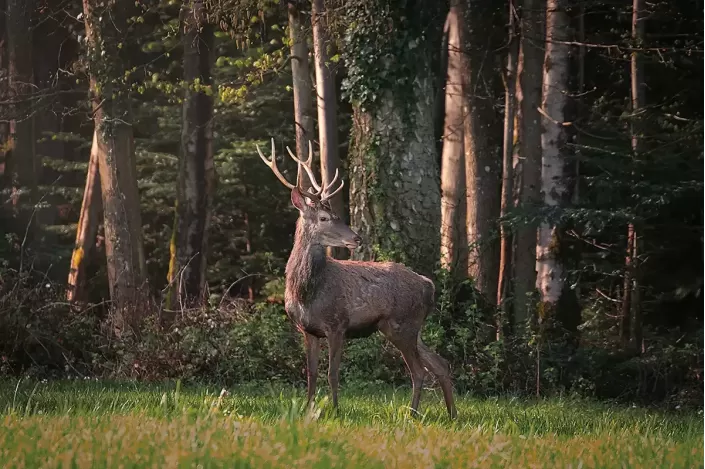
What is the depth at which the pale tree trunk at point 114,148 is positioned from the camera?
63.8 ft

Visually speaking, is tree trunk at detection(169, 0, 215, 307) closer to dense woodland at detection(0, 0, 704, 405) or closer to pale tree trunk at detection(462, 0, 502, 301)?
dense woodland at detection(0, 0, 704, 405)

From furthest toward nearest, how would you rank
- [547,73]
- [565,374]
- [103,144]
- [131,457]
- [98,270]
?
1. [98,270]
2. [103,144]
3. [547,73]
4. [565,374]
5. [131,457]

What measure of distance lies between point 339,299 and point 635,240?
29.7ft

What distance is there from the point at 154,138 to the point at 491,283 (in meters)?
8.93

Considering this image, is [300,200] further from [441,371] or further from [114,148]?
[114,148]

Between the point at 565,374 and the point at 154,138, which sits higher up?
the point at 154,138

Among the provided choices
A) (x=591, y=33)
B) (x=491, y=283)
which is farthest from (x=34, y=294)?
(x=591, y=33)

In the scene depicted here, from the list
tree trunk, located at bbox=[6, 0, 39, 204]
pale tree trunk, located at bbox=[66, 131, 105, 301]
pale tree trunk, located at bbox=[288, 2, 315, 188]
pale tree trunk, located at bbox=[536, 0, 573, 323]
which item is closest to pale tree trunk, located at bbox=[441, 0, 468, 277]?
pale tree trunk, located at bbox=[288, 2, 315, 188]

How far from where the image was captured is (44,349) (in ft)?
48.0

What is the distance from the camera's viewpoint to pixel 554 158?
1658 centimetres

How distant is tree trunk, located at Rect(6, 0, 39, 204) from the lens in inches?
1041

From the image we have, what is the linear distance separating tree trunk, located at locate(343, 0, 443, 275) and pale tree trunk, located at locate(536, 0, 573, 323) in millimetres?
2099

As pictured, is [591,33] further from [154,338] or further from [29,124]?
[29,124]

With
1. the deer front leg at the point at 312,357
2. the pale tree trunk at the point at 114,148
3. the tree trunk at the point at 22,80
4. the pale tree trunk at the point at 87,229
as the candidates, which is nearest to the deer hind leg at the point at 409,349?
the deer front leg at the point at 312,357
